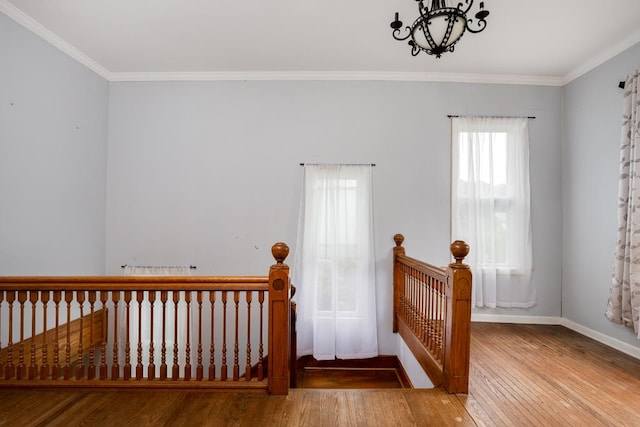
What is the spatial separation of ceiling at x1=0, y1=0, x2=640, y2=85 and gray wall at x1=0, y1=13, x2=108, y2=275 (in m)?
0.26

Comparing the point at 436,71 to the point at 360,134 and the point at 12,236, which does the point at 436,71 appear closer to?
the point at 360,134

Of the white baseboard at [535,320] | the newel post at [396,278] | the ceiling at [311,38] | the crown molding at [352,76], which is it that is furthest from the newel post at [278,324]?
the white baseboard at [535,320]

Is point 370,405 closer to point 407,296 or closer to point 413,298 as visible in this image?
point 413,298

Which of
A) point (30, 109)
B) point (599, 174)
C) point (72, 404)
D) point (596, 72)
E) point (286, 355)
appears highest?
point (596, 72)

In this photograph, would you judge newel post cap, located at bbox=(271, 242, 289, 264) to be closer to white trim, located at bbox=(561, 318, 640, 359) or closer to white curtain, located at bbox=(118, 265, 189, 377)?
white curtain, located at bbox=(118, 265, 189, 377)

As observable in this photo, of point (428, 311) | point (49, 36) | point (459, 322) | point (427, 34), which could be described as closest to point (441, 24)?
point (427, 34)

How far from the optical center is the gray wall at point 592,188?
327cm

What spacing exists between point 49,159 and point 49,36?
1.15m

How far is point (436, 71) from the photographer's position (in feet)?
12.7

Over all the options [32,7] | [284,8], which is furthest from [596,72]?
[32,7]

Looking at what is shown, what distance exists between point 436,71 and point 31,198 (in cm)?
432

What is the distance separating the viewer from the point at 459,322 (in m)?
2.23

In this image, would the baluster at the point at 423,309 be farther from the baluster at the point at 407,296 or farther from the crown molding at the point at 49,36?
the crown molding at the point at 49,36

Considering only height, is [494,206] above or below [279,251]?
above
